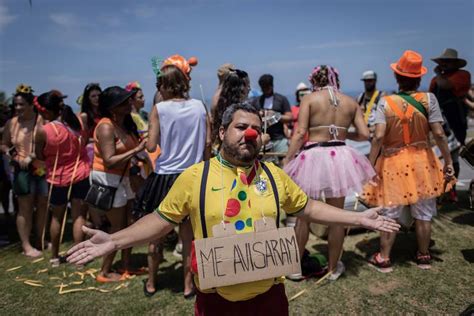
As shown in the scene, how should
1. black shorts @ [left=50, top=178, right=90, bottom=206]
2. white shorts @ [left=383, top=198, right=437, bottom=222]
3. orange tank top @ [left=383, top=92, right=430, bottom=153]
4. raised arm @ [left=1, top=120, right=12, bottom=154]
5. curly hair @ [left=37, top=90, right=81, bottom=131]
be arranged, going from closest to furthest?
orange tank top @ [left=383, top=92, right=430, bottom=153] < white shorts @ [left=383, top=198, right=437, bottom=222] < curly hair @ [left=37, top=90, right=81, bottom=131] < black shorts @ [left=50, top=178, right=90, bottom=206] < raised arm @ [left=1, top=120, right=12, bottom=154]

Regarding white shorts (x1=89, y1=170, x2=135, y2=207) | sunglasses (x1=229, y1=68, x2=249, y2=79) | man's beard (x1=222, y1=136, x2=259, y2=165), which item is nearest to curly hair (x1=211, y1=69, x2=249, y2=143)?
sunglasses (x1=229, y1=68, x2=249, y2=79)

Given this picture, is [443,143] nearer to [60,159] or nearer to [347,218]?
[347,218]

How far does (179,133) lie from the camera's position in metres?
3.31

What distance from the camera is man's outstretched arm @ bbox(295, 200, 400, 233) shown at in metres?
2.05

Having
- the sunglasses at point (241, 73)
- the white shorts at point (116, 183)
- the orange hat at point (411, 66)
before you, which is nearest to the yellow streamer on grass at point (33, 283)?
the white shorts at point (116, 183)

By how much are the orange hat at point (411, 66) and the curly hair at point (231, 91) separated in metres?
1.67

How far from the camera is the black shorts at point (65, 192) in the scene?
4.41 metres

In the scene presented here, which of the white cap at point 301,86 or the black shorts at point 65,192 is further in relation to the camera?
the white cap at point 301,86

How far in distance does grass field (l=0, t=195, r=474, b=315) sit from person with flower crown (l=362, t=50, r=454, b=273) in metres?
0.28

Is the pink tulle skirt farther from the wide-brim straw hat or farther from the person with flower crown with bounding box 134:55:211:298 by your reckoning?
the wide-brim straw hat

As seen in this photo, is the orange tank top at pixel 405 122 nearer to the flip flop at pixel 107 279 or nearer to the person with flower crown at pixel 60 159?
the flip flop at pixel 107 279

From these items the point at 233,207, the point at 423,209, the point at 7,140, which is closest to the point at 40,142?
the point at 7,140

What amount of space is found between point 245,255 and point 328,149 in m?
2.13

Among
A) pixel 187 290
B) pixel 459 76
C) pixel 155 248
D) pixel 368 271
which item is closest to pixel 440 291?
pixel 368 271
